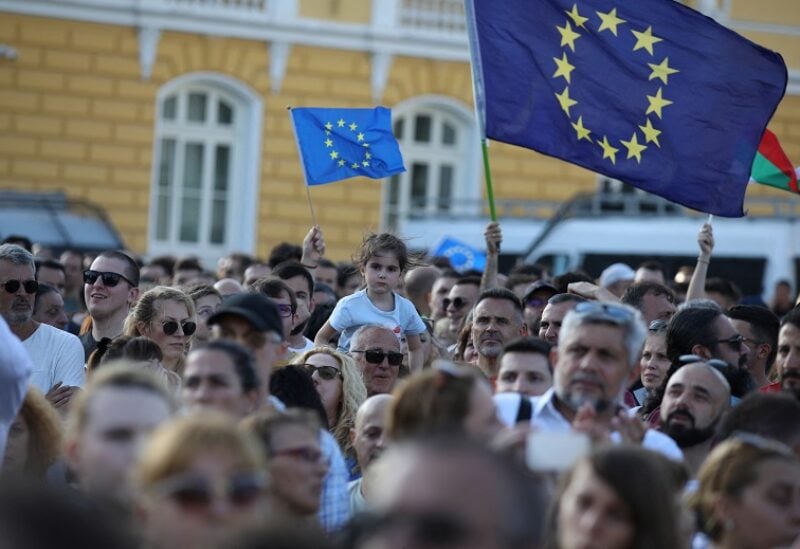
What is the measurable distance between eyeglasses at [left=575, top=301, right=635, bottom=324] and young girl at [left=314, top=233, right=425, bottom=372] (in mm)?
4408

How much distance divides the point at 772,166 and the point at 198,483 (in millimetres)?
10144

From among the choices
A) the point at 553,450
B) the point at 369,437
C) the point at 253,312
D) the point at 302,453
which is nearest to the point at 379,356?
the point at 369,437

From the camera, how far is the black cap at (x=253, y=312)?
7061 mm

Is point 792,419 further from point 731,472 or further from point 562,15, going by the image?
point 562,15

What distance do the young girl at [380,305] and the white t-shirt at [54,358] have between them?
6.24 feet

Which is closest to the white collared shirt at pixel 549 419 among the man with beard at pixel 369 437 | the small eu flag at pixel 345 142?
the man with beard at pixel 369 437

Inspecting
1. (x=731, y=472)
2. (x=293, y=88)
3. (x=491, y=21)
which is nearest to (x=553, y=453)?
(x=731, y=472)

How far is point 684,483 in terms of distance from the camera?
639cm

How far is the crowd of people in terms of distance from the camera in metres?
3.86

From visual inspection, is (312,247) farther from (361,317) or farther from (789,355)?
(789,355)

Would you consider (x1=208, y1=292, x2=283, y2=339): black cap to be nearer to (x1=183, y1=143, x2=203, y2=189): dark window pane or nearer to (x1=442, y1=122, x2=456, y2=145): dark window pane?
(x1=183, y1=143, x2=203, y2=189): dark window pane

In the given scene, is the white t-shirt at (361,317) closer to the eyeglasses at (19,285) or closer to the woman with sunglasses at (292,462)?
the eyeglasses at (19,285)

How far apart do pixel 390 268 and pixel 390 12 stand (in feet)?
64.3

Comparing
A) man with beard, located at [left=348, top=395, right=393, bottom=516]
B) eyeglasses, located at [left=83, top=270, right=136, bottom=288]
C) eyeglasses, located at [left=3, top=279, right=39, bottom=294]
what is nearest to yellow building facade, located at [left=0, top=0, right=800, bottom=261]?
eyeglasses, located at [left=83, top=270, right=136, bottom=288]
